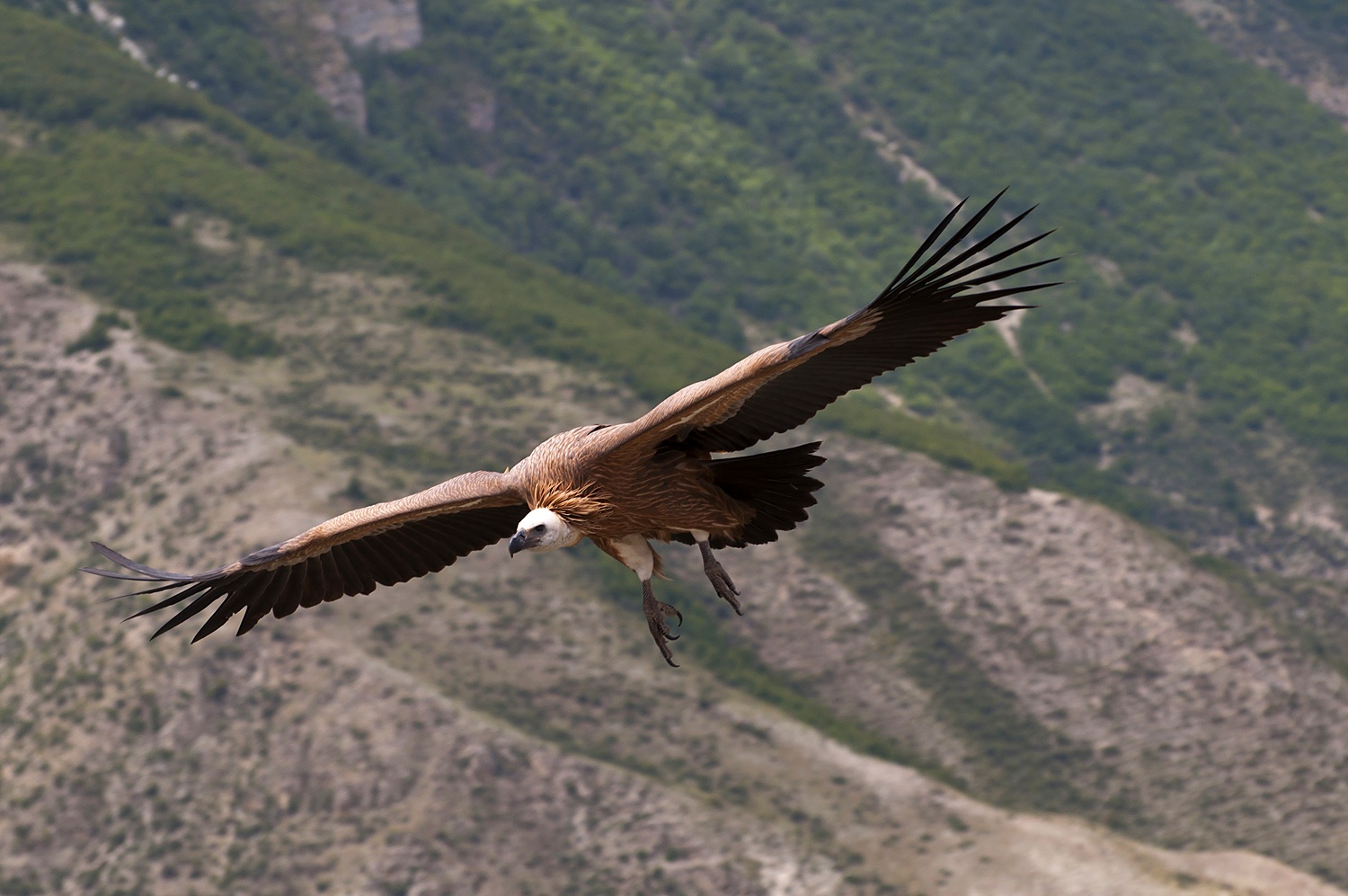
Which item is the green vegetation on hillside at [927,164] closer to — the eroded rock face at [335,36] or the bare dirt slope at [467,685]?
the eroded rock face at [335,36]

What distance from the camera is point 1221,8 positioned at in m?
157

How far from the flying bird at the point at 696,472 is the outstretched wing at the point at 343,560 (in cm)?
3

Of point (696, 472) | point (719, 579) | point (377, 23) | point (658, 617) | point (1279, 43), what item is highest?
point (696, 472)

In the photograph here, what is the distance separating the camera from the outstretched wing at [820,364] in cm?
1415

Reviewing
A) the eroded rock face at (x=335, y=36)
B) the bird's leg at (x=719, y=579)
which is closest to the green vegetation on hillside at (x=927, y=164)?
the eroded rock face at (x=335, y=36)

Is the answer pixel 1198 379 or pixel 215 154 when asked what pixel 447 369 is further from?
pixel 1198 379

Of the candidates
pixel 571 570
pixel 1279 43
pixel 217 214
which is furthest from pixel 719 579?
pixel 1279 43

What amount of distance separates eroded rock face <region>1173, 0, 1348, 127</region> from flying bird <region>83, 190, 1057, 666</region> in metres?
144

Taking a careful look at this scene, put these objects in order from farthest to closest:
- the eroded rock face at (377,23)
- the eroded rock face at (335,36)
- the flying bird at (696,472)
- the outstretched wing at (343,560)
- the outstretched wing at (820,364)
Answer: the eroded rock face at (377,23), the eroded rock face at (335,36), the outstretched wing at (343,560), the flying bird at (696,472), the outstretched wing at (820,364)

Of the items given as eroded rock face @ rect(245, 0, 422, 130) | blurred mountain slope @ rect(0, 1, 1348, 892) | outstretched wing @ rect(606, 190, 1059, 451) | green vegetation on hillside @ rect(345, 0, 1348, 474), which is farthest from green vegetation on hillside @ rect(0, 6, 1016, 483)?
outstretched wing @ rect(606, 190, 1059, 451)

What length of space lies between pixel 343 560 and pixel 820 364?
466 cm

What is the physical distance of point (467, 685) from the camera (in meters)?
62.8

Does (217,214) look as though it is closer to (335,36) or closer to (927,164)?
(335,36)

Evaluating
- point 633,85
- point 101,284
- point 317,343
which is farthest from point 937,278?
point 633,85
